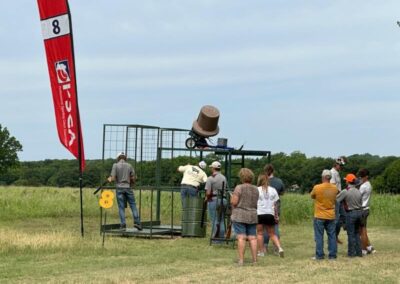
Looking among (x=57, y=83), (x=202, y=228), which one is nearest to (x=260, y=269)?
(x=202, y=228)

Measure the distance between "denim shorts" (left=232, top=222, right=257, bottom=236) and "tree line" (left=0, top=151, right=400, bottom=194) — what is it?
363cm

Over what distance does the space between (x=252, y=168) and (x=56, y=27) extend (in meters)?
6.10

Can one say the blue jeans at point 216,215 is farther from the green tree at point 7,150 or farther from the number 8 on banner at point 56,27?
the green tree at point 7,150

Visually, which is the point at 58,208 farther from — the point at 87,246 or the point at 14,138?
the point at 14,138

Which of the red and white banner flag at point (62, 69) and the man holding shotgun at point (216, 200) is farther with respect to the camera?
the red and white banner flag at point (62, 69)

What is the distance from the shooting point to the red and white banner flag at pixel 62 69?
1597 cm

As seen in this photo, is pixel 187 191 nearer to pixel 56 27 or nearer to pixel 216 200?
pixel 216 200

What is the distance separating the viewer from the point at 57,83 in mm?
16062

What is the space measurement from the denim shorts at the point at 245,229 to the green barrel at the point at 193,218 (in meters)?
4.07

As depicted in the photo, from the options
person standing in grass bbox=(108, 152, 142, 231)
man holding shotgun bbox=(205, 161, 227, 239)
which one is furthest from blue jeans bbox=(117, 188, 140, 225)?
man holding shotgun bbox=(205, 161, 227, 239)

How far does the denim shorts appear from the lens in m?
12.1

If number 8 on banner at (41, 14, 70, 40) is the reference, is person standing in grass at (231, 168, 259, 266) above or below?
below

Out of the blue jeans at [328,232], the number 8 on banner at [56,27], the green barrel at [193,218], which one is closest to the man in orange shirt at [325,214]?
the blue jeans at [328,232]

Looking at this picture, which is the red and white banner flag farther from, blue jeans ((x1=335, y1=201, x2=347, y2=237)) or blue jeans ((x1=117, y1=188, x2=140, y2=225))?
blue jeans ((x1=335, y1=201, x2=347, y2=237))
